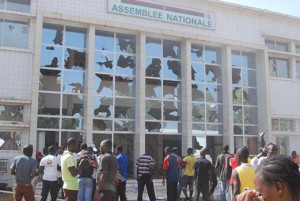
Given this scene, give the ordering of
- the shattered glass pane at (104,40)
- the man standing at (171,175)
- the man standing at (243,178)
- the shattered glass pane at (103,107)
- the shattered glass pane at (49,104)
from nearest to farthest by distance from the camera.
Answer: the man standing at (243,178)
the man standing at (171,175)
the shattered glass pane at (49,104)
the shattered glass pane at (103,107)
the shattered glass pane at (104,40)

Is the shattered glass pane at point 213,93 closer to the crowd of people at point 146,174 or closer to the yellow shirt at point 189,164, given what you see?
the crowd of people at point 146,174

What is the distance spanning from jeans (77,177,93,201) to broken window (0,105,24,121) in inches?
384

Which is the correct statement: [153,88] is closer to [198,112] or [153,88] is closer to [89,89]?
[198,112]

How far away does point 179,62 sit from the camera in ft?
66.8

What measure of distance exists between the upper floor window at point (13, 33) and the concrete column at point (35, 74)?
0.50 meters

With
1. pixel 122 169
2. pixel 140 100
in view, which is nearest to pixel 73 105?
pixel 140 100

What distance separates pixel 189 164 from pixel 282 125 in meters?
12.4

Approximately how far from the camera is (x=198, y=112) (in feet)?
66.5

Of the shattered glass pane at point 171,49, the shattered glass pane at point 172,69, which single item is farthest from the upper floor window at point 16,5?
the shattered glass pane at point 172,69

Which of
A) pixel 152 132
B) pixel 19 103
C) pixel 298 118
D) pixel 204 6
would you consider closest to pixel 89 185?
pixel 19 103

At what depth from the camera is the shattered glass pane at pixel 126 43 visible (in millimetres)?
19067

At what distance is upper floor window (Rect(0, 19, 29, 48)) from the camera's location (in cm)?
1644

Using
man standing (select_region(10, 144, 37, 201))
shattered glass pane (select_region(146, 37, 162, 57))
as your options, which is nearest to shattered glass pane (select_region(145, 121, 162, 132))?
shattered glass pane (select_region(146, 37, 162, 57))

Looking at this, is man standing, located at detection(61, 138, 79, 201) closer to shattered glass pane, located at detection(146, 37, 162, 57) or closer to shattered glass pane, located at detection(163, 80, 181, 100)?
shattered glass pane, located at detection(163, 80, 181, 100)
